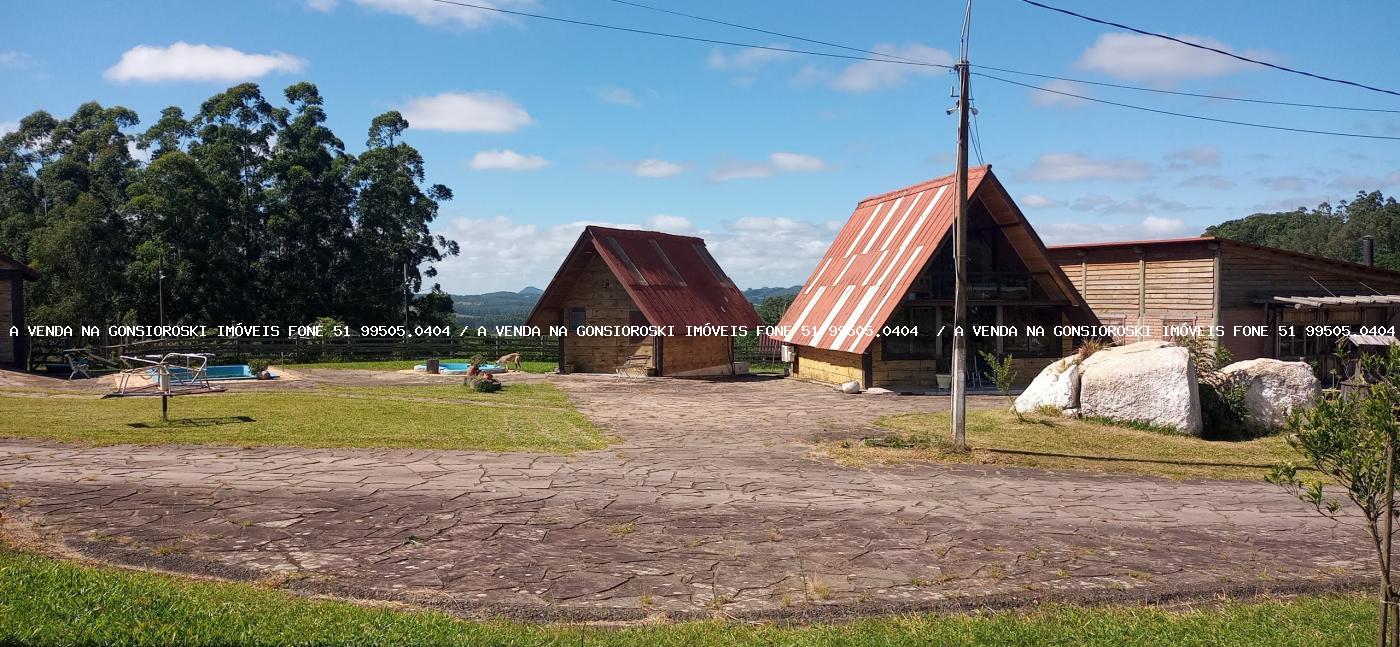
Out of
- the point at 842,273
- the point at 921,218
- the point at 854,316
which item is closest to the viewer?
the point at 854,316

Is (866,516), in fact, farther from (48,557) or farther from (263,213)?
(263,213)

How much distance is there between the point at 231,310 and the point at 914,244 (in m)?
33.7

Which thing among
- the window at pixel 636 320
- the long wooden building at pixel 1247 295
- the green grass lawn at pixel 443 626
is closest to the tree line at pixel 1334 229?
the long wooden building at pixel 1247 295

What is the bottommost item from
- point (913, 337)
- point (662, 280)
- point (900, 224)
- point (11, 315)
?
point (913, 337)

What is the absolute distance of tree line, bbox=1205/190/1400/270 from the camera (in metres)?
64.0

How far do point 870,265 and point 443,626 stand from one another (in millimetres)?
22481

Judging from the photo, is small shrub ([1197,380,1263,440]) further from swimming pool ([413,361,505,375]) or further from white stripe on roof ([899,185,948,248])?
swimming pool ([413,361,505,375])

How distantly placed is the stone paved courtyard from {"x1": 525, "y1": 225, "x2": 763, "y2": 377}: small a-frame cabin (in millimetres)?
16152

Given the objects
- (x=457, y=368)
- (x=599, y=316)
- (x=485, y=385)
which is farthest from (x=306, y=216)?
(x=485, y=385)

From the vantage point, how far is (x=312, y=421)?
1539 centimetres

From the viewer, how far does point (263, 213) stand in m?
42.0

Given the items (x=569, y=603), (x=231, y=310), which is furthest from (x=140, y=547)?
(x=231, y=310)

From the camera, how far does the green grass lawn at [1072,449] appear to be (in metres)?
13.1

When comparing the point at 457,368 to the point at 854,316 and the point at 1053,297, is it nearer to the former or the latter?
the point at 854,316
